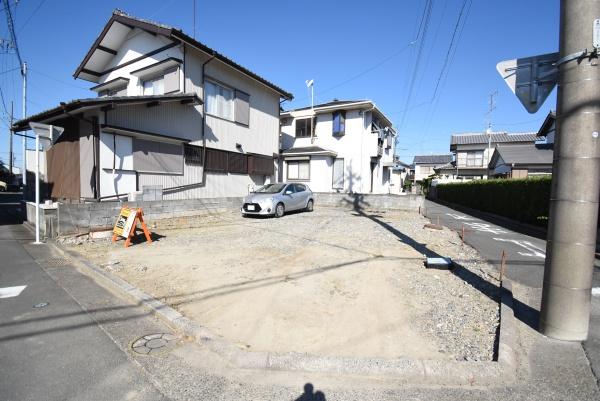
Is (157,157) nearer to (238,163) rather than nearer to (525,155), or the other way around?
(238,163)

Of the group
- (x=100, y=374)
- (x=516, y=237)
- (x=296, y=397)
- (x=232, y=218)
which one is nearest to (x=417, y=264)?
(x=296, y=397)

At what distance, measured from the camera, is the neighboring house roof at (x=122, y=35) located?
11.2 m

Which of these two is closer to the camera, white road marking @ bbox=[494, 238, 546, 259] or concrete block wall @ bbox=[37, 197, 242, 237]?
white road marking @ bbox=[494, 238, 546, 259]

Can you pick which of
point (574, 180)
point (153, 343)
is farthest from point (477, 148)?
point (153, 343)

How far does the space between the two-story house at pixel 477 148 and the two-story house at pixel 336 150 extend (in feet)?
87.4

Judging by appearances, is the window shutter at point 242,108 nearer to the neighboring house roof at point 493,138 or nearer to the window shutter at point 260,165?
the window shutter at point 260,165

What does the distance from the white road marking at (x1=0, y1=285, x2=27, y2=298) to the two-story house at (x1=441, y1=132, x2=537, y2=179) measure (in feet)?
146

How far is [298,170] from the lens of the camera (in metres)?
19.9

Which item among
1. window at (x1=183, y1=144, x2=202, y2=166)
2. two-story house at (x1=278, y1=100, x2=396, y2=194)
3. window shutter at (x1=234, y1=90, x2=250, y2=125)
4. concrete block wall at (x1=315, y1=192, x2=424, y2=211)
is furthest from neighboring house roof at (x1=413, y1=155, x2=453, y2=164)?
window at (x1=183, y1=144, x2=202, y2=166)

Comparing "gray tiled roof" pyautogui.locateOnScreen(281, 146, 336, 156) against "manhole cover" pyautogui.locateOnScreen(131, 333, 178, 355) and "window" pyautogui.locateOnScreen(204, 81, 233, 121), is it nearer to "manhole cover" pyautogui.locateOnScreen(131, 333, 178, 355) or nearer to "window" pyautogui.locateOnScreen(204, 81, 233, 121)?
"window" pyautogui.locateOnScreen(204, 81, 233, 121)

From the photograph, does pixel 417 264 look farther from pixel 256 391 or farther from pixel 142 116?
pixel 142 116

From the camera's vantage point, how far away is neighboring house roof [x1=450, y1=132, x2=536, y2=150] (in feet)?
127

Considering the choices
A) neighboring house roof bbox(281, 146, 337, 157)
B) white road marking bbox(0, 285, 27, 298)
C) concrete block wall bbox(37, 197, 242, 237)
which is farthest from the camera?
neighboring house roof bbox(281, 146, 337, 157)

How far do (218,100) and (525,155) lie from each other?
1022 inches
